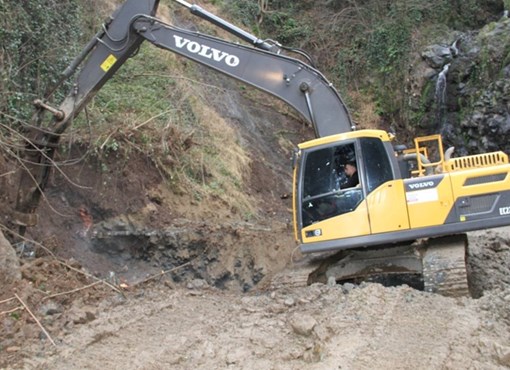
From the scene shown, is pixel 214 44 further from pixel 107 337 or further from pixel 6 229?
pixel 107 337

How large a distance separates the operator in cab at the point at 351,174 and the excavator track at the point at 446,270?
1155mm

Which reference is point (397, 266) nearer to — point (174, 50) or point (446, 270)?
point (446, 270)

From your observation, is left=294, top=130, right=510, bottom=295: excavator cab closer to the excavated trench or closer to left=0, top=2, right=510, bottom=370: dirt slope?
left=0, top=2, right=510, bottom=370: dirt slope

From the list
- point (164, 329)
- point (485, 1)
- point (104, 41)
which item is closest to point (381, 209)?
point (164, 329)

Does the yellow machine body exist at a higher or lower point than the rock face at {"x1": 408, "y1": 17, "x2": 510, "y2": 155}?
lower

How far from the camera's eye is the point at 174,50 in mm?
7098

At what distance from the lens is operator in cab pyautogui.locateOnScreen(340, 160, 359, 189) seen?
6.61m

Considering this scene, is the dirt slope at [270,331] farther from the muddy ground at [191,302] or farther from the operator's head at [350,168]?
the operator's head at [350,168]

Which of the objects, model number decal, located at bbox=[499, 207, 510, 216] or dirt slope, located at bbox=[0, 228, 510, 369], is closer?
dirt slope, located at bbox=[0, 228, 510, 369]

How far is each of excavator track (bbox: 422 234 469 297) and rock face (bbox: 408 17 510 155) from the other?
8.20m

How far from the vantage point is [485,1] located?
17.1m

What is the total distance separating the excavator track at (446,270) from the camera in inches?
244

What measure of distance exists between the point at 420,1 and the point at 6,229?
14415 millimetres

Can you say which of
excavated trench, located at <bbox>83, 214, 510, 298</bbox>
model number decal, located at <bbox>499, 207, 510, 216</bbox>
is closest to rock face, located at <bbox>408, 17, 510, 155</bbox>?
excavated trench, located at <bbox>83, 214, 510, 298</bbox>
